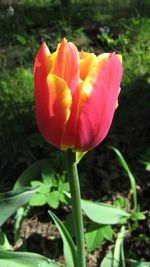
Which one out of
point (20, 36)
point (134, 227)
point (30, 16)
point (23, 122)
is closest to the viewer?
point (134, 227)

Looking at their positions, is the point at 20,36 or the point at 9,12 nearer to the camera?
the point at 20,36

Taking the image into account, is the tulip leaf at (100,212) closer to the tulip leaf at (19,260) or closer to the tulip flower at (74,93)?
the tulip leaf at (19,260)

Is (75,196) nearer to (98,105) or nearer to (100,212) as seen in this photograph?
(98,105)

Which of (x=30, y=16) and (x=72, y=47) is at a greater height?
(x=72, y=47)

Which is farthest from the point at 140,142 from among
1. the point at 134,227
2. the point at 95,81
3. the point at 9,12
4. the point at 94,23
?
the point at 9,12

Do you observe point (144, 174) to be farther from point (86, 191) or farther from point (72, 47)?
point (72, 47)

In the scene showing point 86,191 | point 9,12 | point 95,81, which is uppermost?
point 95,81

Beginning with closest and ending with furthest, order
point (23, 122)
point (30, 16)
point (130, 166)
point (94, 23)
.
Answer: point (130, 166) → point (23, 122) → point (94, 23) → point (30, 16)

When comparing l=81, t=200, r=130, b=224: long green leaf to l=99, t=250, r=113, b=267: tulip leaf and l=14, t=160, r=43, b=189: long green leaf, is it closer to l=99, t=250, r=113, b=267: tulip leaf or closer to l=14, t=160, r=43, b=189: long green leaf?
l=99, t=250, r=113, b=267: tulip leaf
